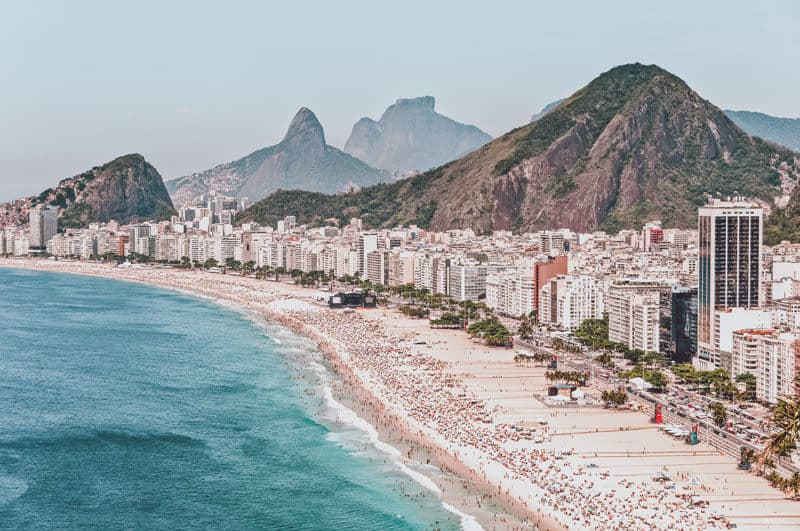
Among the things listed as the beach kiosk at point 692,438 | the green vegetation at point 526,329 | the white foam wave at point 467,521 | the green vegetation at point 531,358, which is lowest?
the white foam wave at point 467,521

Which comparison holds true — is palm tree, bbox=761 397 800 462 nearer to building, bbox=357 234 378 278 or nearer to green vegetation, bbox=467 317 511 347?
green vegetation, bbox=467 317 511 347

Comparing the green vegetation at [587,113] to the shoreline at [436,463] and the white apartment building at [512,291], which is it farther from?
the shoreline at [436,463]

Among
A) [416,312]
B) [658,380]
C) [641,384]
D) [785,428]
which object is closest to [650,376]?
[658,380]

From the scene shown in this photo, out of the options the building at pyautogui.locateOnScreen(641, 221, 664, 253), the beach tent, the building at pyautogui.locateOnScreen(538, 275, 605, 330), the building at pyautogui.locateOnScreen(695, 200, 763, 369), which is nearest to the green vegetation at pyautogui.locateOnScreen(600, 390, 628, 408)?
the beach tent

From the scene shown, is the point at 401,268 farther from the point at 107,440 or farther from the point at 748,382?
the point at 107,440

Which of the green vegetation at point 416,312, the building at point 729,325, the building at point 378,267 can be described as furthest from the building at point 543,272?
the building at point 378,267

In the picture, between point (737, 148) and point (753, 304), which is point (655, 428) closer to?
point (753, 304)

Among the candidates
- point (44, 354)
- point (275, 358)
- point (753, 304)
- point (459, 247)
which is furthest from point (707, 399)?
point (459, 247)
